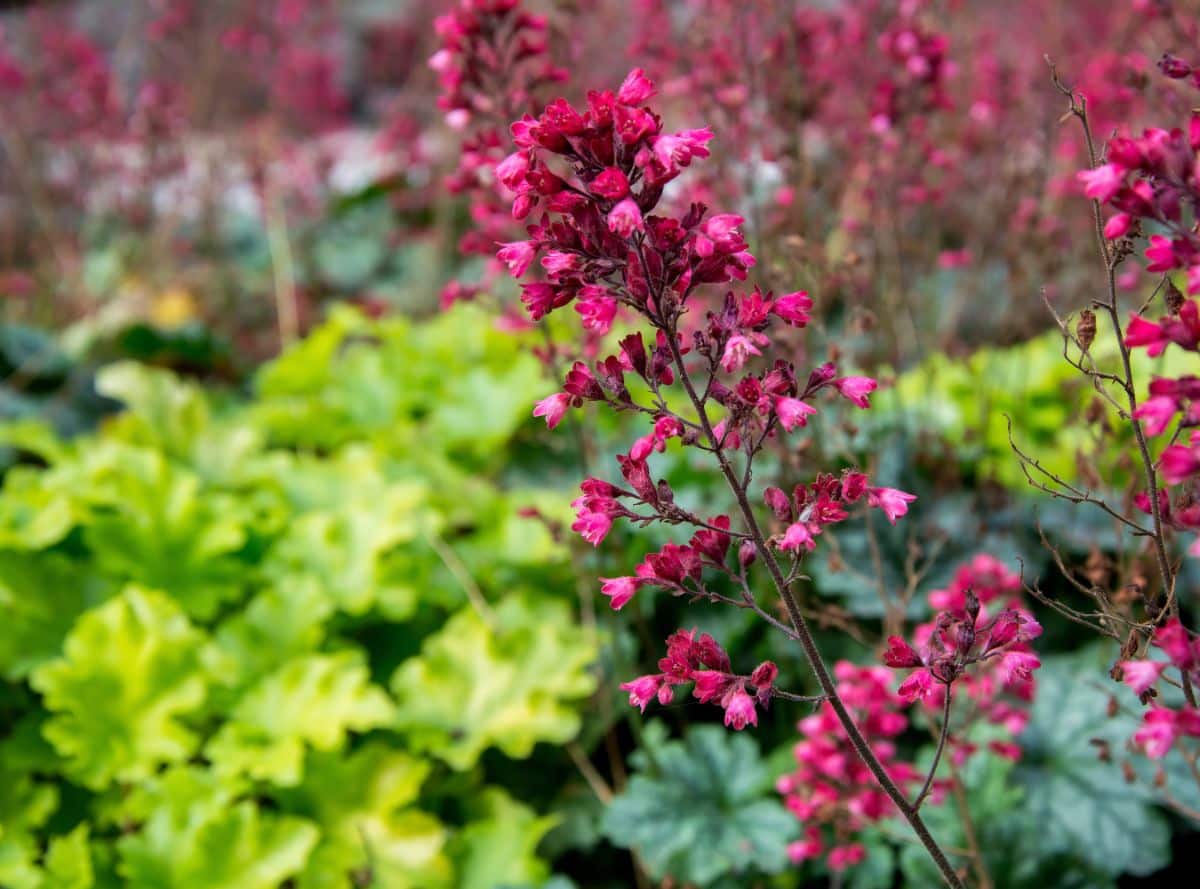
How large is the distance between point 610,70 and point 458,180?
376cm

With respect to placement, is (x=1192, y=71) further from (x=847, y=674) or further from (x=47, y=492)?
(x=47, y=492)

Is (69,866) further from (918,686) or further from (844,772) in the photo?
(918,686)

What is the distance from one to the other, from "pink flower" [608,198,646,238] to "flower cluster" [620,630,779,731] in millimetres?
394

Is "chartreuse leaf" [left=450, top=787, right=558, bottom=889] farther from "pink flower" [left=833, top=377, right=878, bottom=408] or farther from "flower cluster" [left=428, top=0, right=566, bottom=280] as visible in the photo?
"pink flower" [left=833, top=377, right=878, bottom=408]

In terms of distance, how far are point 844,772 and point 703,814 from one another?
323 millimetres

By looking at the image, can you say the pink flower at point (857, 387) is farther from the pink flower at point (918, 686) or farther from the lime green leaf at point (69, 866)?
the lime green leaf at point (69, 866)

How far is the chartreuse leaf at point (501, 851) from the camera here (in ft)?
6.14

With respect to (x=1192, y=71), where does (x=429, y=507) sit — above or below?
below

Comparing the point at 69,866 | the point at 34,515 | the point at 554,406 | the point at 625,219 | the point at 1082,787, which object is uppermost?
the point at 625,219

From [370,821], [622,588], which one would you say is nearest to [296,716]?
[370,821]

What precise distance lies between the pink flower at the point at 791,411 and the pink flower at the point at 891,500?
0.12 m

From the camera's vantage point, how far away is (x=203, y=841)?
175 cm

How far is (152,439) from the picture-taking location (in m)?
2.85

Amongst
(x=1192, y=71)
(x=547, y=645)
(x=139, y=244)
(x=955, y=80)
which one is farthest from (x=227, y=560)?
(x=955, y=80)
